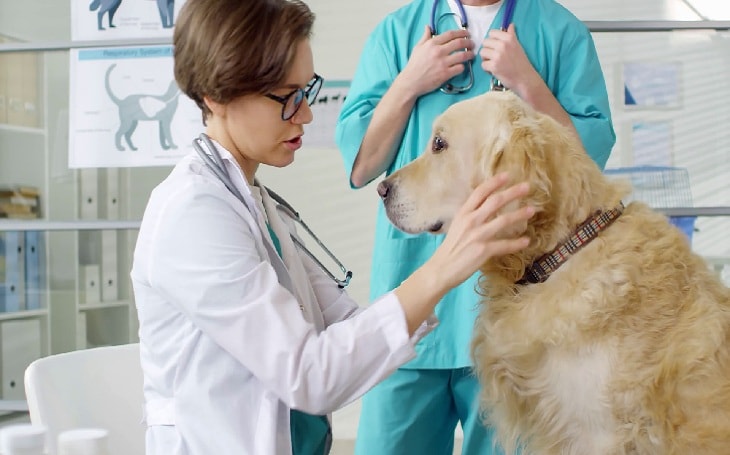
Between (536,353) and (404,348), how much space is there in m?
0.32

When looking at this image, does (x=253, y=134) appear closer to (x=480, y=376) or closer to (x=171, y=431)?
(x=171, y=431)

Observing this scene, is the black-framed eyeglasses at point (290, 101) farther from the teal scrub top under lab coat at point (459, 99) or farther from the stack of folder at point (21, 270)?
the stack of folder at point (21, 270)

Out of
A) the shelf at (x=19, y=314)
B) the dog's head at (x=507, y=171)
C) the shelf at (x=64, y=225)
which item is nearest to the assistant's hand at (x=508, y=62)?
the dog's head at (x=507, y=171)

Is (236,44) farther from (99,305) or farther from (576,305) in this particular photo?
(99,305)

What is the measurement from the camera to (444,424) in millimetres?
1619

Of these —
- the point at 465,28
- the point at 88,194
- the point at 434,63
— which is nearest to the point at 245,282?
the point at 434,63

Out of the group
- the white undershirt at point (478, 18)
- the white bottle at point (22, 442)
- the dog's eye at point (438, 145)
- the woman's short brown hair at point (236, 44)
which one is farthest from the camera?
the white undershirt at point (478, 18)

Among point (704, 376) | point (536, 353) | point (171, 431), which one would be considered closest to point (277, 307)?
point (171, 431)

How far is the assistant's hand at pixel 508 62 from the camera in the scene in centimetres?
152

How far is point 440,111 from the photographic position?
1628 millimetres

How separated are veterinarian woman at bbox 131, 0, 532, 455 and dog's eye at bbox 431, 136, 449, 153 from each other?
28cm

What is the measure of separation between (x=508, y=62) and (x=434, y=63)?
0.46ft

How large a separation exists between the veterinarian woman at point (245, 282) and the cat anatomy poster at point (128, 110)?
189 centimetres

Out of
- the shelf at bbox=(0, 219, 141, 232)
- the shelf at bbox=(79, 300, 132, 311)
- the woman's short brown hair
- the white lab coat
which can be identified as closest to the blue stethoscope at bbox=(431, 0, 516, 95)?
the woman's short brown hair
